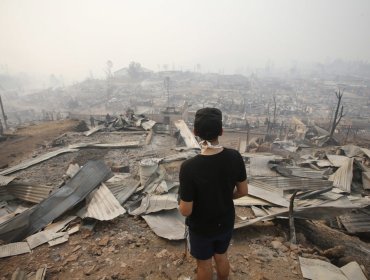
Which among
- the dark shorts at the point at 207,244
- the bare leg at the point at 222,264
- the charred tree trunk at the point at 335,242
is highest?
the dark shorts at the point at 207,244

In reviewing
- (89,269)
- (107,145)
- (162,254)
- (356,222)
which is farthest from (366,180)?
(107,145)

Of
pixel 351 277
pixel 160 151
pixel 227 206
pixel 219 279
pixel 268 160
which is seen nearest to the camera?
pixel 227 206

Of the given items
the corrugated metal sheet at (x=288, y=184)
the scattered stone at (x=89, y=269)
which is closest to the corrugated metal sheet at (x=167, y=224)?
the scattered stone at (x=89, y=269)

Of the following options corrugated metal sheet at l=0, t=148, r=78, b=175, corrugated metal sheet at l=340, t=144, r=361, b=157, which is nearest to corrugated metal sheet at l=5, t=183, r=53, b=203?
corrugated metal sheet at l=0, t=148, r=78, b=175

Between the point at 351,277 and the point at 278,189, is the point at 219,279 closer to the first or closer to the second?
the point at 351,277

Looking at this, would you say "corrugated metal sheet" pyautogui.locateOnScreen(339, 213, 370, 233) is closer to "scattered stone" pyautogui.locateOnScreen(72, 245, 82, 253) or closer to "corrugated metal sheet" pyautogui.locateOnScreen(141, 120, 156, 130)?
"scattered stone" pyautogui.locateOnScreen(72, 245, 82, 253)

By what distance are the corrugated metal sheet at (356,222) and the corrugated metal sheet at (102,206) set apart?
4315 mm

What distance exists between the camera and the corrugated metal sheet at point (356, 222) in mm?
4731

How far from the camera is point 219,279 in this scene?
240cm

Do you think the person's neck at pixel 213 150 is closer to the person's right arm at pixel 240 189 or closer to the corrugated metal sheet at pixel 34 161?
the person's right arm at pixel 240 189

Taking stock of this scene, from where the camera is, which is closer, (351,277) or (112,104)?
(351,277)

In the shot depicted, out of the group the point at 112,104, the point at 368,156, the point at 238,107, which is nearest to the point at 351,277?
the point at 368,156

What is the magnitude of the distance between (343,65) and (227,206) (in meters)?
202

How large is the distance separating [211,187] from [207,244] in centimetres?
56
